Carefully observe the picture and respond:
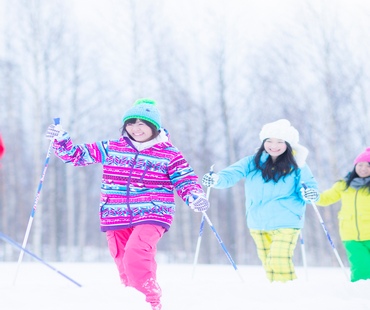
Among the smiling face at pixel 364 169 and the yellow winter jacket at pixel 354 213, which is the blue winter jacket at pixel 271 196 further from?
the smiling face at pixel 364 169

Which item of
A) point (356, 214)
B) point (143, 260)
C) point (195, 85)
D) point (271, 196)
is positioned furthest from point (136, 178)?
point (195, 85)

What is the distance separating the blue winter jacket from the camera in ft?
16.5

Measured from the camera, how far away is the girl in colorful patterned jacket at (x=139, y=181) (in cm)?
362

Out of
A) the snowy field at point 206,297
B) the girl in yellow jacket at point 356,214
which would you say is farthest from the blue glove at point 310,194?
the girl in yellow jacket at point 356,214

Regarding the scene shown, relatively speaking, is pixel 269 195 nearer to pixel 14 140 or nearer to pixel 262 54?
pixel 262 54

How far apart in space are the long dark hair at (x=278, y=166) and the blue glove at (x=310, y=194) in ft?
0.89

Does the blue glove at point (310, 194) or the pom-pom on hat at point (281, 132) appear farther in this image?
the pom-pom on hat at point (281, 132)

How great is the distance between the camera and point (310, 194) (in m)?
4.93

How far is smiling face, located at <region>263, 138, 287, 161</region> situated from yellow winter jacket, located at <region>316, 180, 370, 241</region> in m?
1.05

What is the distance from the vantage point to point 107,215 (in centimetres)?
377

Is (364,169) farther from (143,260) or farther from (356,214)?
(143,260)

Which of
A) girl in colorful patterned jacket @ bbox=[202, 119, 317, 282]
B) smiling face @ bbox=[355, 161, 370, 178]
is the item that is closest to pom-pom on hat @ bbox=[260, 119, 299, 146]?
girl in colorful patterned jacket @ bbox=[202, 119, 317, 282]

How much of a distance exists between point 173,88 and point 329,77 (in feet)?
14.6

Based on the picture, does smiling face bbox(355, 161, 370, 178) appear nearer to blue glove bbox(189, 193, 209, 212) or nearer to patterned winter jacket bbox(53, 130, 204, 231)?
patterned winter jacket bbox(53, 130, 204, 231)
